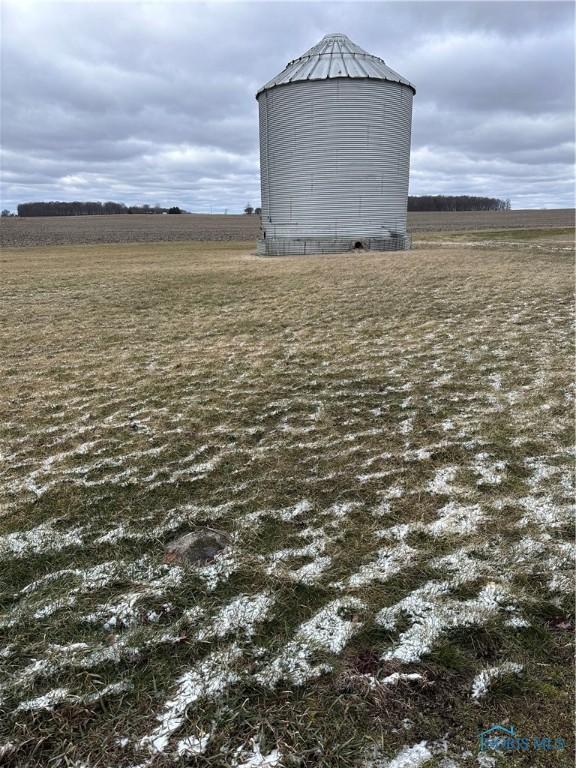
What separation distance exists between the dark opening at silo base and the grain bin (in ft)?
0.17

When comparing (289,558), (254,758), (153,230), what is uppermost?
(153,230)

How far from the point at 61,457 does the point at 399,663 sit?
3.56m

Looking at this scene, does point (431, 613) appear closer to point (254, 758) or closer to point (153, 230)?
point (254, 758)

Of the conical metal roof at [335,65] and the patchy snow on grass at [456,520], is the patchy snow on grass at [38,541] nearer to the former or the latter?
the patchy snow on grass at [456,520]

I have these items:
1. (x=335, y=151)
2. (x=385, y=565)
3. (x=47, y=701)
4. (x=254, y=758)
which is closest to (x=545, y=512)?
(x=385, y=565)

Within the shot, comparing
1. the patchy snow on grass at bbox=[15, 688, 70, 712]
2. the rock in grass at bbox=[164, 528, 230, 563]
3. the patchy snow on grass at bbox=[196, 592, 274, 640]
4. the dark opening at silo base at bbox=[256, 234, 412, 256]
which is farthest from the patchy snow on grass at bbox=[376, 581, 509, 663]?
the dark opening at silo base at bbox=[256, 234, 412, 256]

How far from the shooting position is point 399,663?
254 cm

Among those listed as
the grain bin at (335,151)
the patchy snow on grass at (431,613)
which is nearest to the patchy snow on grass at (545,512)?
the patchy snow on grass at (431,613)

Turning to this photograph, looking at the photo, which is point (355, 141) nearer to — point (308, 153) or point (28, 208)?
point (308, 153)

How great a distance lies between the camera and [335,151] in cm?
2548

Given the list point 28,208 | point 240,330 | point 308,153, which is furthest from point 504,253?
point 28,208

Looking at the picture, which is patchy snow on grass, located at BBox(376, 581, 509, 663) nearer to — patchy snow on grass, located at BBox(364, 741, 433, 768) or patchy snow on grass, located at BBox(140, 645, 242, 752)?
patchy snow on grass, located at BBox(364, 741, 433, 768)

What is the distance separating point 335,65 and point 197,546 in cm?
2795

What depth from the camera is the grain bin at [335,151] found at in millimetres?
25250
